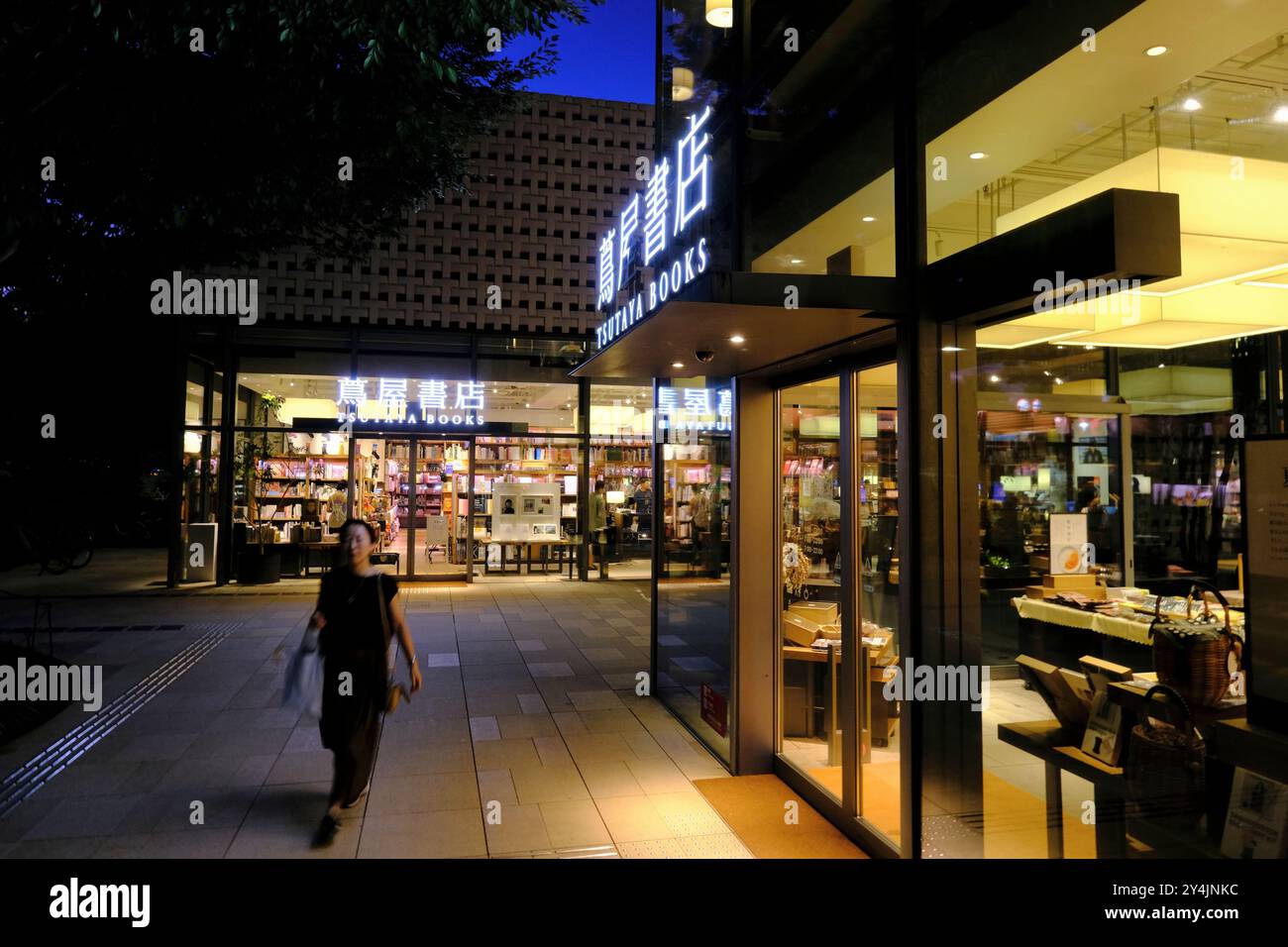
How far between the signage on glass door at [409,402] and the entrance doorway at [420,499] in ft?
1.51

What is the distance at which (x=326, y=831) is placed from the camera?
4012mm

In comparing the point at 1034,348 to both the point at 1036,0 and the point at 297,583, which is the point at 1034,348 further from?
the point at 297,583

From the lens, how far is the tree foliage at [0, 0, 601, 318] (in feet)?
17.5

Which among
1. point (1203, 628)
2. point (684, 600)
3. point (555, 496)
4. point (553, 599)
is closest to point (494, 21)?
point (684, 600)

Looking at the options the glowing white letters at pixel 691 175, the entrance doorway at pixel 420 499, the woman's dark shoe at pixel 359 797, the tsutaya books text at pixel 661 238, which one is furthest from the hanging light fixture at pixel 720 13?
the entrance doorway at pixel 420 499

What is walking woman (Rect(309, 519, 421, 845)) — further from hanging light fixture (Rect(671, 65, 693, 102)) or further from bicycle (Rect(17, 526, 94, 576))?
bicycle (Rect(17, 526, 94, 576))

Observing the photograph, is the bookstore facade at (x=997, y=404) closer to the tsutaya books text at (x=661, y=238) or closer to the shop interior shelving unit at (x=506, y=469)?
the tsutaya books text at (x=661, y=238)

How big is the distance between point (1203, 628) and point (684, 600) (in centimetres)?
443

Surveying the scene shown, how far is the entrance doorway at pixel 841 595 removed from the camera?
4.17m

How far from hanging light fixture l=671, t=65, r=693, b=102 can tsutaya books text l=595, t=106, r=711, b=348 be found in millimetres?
457

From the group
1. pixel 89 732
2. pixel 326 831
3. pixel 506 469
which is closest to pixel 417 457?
pixel 506 469

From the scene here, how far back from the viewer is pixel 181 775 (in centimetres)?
480

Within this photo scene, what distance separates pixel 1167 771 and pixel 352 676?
3.74 m

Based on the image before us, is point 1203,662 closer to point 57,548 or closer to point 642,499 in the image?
point 642,499
